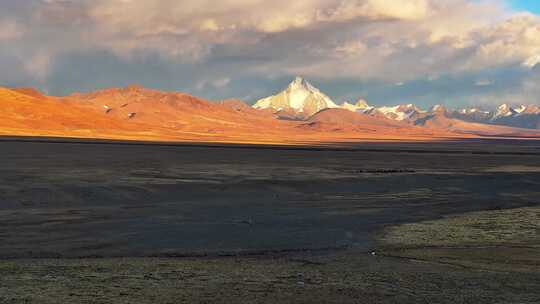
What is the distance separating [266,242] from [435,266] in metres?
5.70

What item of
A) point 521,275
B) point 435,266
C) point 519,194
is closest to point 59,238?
point 435,266

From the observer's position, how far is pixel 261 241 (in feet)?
64.7

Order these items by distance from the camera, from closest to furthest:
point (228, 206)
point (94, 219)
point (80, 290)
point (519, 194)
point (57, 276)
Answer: point (80, 290)
point (57, 276)
point (94, 219)
point (228, 206)
point (519, 194)

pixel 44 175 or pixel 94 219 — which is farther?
pixel 44 175

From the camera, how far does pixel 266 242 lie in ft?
64.1

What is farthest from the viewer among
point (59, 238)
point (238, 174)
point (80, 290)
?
point (238, 174)

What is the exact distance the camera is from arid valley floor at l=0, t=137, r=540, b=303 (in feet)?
41.1

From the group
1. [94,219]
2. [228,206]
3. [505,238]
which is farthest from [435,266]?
[228,206]

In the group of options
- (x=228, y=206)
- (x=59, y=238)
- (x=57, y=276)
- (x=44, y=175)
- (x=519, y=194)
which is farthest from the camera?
(x=44, y=175)

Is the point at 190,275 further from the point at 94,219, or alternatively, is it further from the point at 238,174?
the point at 238,174

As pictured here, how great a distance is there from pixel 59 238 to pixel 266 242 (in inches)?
234

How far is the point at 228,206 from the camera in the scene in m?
29.6

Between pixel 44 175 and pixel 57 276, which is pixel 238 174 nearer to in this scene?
pixel 44 175

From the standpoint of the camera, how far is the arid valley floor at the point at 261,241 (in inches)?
493
